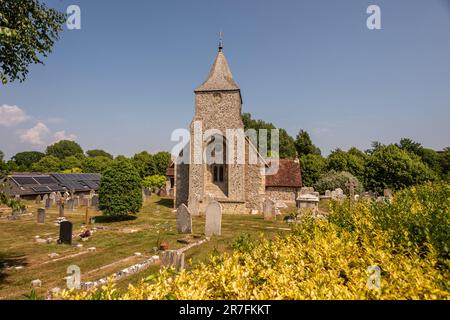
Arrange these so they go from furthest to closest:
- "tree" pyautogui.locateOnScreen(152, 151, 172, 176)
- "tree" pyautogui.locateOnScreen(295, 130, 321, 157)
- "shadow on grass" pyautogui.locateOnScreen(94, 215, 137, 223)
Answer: "tree" pyautogui.locateOnScreen(152, 151, 172, 176) < "tree" pyautogui.locateOnScreen(295, 130, 321, 157) < "shadow on grass" pyautogui.locateOnScreen(94, 215, 137, 223)

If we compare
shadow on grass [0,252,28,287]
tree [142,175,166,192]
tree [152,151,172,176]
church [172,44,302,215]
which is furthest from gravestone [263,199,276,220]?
tree [152,151,172,176]

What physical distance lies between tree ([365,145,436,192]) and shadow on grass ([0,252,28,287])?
1441 inches

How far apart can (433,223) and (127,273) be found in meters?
8.14

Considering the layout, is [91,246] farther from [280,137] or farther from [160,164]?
[280,137]

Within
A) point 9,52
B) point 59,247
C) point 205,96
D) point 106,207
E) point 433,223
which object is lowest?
point 59,247

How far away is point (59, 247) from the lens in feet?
38.0

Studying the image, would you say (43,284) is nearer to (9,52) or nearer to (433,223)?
(9,52)

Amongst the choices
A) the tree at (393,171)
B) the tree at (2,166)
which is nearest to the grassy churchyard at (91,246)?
the tree at (2,166)

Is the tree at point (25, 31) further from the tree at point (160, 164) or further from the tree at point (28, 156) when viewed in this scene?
the tree at point (28, 156)

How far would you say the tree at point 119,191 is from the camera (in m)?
17.8

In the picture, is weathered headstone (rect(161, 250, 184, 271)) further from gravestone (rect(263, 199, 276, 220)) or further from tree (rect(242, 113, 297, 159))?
tree (rect(242, 113, 297, 159))

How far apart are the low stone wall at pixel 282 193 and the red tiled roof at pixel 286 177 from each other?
1.77ft

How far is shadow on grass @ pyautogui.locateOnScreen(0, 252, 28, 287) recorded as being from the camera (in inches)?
332
